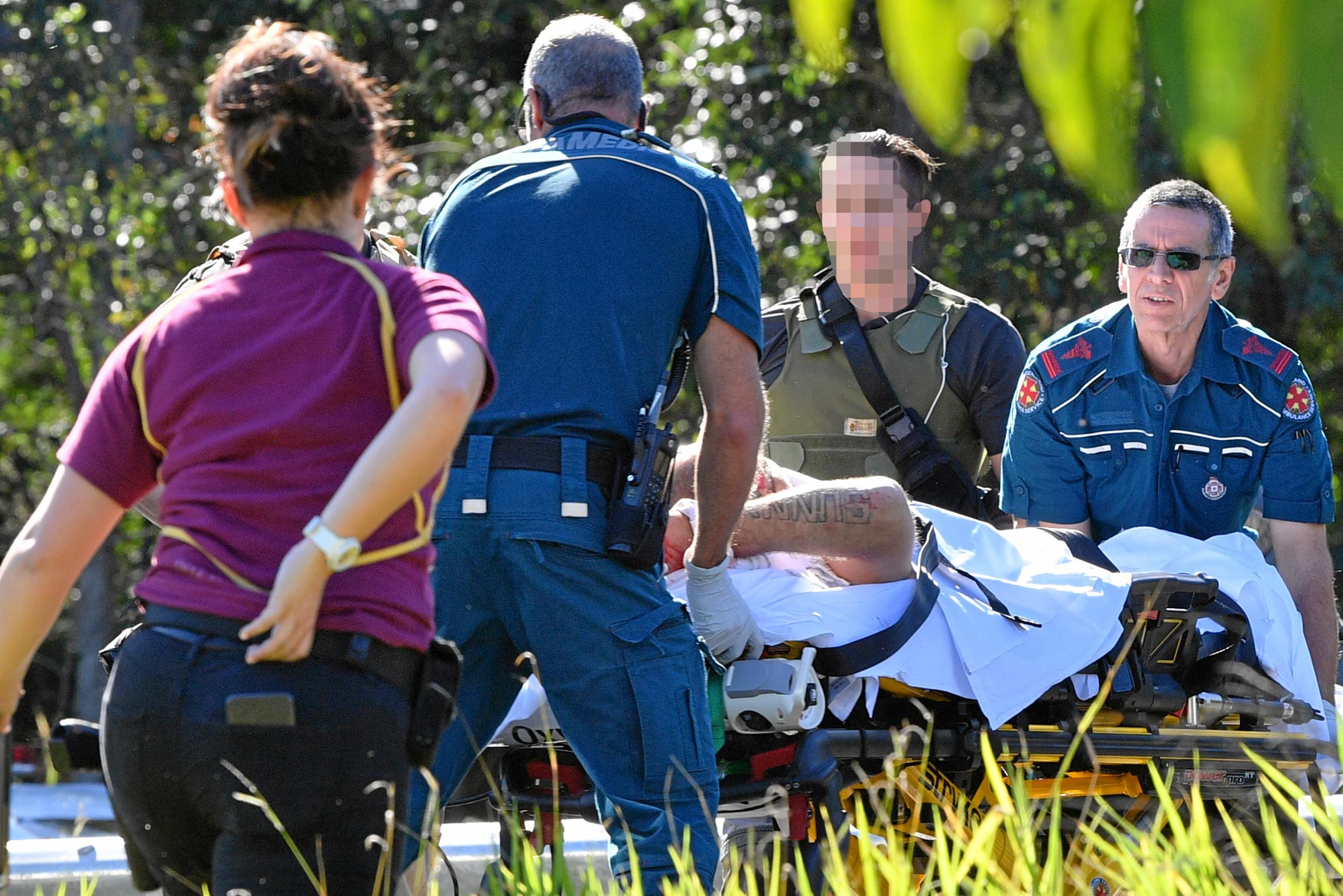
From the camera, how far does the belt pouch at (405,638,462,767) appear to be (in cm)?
221

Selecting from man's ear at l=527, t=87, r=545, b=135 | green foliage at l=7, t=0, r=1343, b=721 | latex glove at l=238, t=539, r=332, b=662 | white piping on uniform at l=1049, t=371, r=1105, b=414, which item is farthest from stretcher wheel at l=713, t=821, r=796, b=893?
green foliage at l=7, t=0, r=1343, b=721

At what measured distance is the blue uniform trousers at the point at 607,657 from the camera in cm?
304

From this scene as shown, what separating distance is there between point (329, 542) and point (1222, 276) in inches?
135

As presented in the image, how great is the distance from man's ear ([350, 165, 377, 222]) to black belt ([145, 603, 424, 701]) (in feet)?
1.91

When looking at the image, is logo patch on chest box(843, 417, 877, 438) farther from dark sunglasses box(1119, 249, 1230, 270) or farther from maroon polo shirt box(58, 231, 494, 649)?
maroon polo shirt box(58, 231, 494, 649)

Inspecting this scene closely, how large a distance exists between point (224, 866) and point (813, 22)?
54.6 inches

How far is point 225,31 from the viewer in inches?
461

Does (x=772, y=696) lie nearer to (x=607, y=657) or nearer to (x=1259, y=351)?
(x=607, y=657)

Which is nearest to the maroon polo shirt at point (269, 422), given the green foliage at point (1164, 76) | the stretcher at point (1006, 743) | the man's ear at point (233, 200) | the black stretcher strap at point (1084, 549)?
the man's ear at point (233, 200)

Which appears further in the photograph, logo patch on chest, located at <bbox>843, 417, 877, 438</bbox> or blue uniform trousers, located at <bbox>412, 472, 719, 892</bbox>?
logo patch on chest, located at <bbox>843, 417, 877, 438</bbox>

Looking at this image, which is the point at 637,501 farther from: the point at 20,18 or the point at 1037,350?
the point at 20,18

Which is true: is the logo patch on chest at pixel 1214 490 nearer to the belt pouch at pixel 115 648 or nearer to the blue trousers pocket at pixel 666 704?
the blue trousers pocket at pixel 666 704

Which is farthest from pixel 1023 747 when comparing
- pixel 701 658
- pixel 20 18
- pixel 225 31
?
pixel 225 31

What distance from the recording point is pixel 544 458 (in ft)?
10.1
